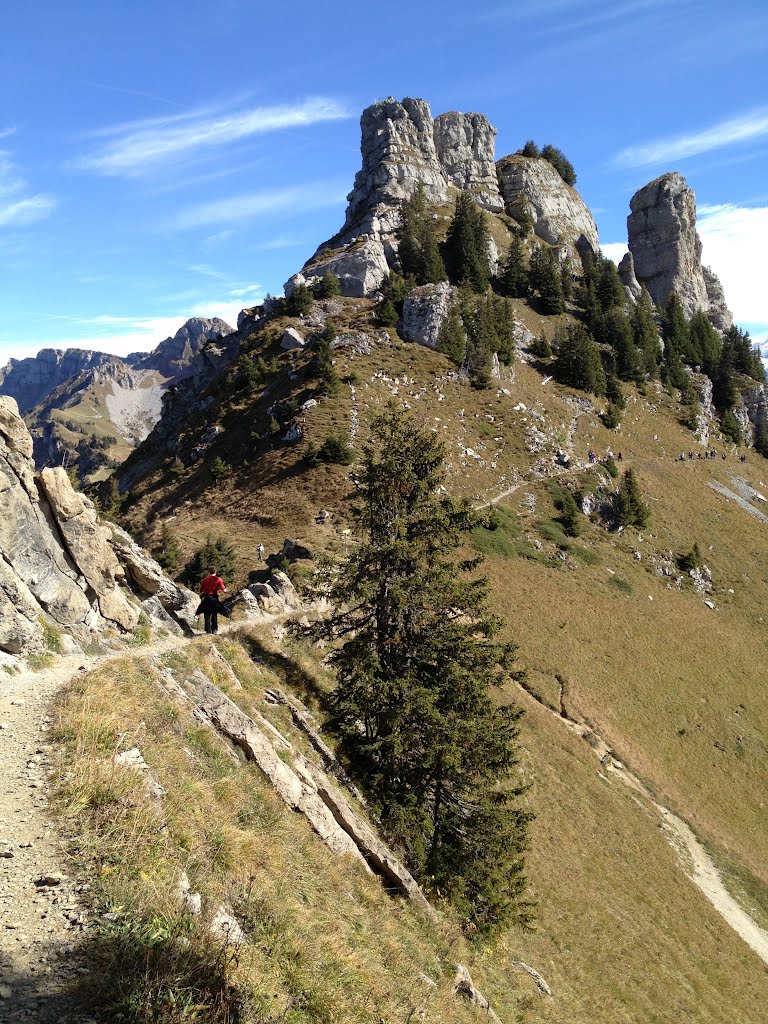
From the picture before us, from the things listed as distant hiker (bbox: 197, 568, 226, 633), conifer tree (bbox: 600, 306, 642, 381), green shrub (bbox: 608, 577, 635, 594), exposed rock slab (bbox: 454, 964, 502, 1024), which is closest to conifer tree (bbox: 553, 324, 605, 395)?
conifer tree (bbox: 600, 306, 642, 381)

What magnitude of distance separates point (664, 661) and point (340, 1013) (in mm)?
44116

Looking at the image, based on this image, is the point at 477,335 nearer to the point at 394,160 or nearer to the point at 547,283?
the point at 547,283

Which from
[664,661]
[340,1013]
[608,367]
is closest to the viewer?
[340,1013]

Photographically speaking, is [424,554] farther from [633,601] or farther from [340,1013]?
[633,601]

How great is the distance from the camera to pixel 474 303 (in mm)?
80688

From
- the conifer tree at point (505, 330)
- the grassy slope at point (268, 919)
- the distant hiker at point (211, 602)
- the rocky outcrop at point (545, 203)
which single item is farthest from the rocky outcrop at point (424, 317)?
the grassy slope at point (268, 919)

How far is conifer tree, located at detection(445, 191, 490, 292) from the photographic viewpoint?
89312 millimetres

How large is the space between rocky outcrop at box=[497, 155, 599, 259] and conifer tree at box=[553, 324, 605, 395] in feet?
145

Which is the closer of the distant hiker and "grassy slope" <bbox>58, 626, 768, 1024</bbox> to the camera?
"grassy slope" <bbox>58, 626, 768, 1024</bbox>

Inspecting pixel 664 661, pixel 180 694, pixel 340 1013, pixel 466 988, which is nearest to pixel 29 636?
pixel 180 694

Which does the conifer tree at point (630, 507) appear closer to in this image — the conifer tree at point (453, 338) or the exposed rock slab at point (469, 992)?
the conifer tree at point (453, 338)

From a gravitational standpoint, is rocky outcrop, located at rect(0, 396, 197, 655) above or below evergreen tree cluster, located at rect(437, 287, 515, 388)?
below

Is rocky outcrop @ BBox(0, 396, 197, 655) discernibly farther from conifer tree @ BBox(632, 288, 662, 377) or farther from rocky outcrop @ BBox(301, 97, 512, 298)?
conifer tree @ BBox(632, 288, 662, 377)

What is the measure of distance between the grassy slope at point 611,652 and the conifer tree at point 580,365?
149 inches
